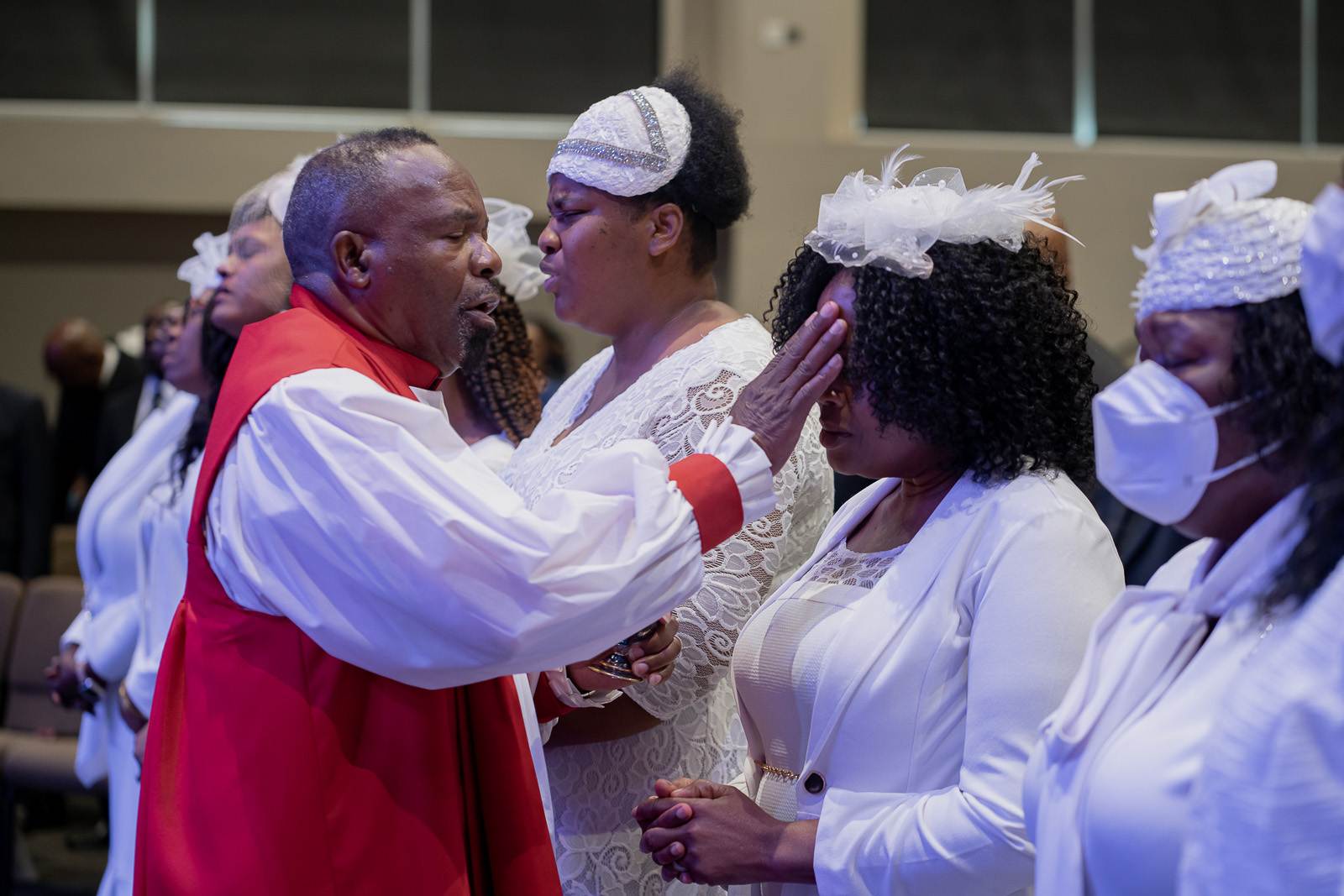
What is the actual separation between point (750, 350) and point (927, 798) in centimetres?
85

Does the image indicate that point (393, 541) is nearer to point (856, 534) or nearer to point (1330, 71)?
point (856, 534)

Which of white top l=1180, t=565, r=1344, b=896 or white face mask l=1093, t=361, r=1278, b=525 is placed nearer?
white top l=1180, t=565, r=1344, b=896

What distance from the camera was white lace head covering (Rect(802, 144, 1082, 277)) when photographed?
6.43 ft

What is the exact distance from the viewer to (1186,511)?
56.4 inches

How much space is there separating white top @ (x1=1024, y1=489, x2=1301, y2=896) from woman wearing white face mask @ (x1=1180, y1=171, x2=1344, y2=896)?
72 mm

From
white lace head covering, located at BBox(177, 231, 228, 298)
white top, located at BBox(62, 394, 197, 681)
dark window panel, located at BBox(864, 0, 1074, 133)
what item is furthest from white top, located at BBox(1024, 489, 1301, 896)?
dark window panel, located at BBox(864, 0, 1074, 133)

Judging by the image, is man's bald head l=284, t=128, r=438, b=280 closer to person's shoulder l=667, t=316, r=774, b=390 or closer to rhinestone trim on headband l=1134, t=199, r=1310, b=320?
person's shoulder l=667, t=316, r=774, b=390

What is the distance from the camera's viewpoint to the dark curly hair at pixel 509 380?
3.28 metres

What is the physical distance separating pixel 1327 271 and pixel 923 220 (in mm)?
835

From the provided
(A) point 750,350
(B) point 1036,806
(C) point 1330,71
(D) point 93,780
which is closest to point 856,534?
(A) point 750,350

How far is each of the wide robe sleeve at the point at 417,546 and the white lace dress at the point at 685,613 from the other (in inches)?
14.3

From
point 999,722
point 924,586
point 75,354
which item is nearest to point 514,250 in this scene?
point 924,586

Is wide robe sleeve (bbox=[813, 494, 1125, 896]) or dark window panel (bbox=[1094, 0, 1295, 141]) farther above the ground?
dark window panel (bbox=[1094, 0, 1295, 141])

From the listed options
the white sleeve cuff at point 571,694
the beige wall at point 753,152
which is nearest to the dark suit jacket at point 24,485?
the beige wall at point 753,152
